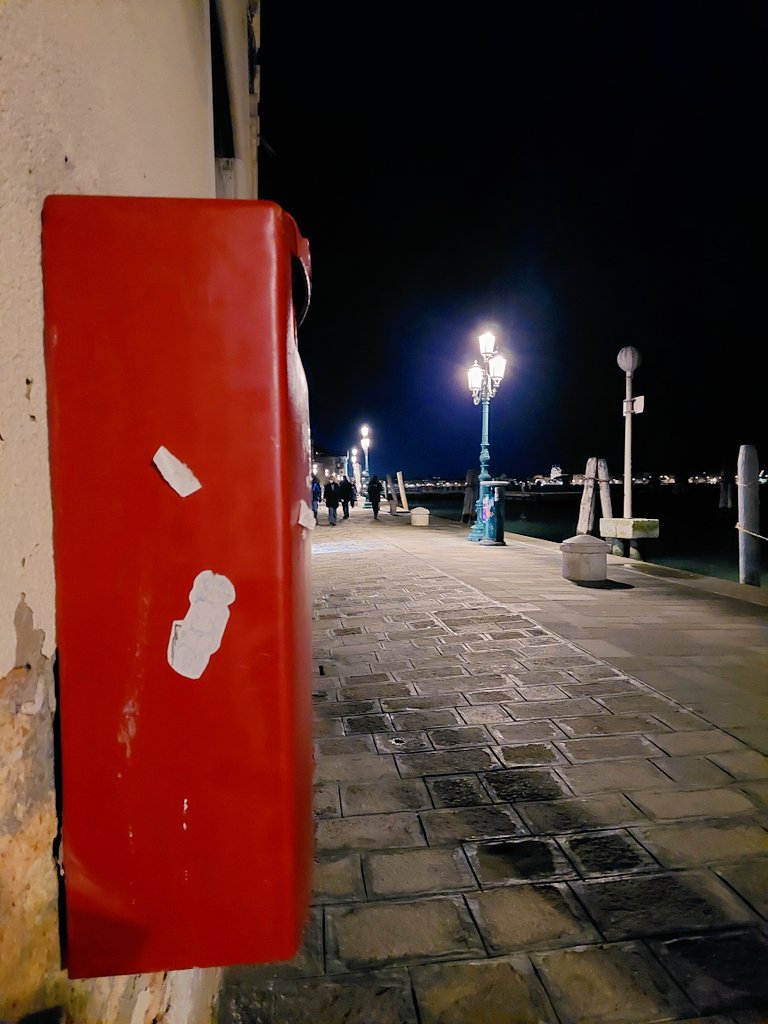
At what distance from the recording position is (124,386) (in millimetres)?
1019

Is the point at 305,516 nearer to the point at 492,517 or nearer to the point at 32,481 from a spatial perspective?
the point at 32,481

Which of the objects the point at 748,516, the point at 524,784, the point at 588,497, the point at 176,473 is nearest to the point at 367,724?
the point at 524,784

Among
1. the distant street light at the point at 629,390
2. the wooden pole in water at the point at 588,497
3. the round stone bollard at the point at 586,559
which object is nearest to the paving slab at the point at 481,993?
the round stone bollard at the point at 586,559

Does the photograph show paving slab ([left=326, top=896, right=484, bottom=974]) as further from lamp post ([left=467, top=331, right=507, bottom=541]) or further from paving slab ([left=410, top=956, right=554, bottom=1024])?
lamp post ([left=467, top=331, right=507, bottom=541])

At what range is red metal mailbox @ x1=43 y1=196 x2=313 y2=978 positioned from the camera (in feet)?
3.32

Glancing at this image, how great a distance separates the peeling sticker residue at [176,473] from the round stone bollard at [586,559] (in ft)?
26.0

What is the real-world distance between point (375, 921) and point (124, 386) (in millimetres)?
2053

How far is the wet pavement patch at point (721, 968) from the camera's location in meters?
1.70

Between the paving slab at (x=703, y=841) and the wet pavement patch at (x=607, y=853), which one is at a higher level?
the paving slab at (x=703, y=841)

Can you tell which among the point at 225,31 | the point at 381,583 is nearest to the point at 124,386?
the point at 225,31

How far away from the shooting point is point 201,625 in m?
1.05

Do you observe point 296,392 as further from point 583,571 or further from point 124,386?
point 583,571

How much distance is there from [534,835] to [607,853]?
1.00ft

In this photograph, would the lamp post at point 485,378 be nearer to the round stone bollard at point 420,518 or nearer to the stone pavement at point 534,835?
the round stone bollard at point 420,518
